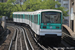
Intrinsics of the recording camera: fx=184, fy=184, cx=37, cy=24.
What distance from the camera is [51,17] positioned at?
53.3 ft

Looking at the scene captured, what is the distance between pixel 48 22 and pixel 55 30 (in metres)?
0.93

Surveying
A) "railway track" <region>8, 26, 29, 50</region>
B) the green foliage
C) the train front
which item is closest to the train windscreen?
the train front

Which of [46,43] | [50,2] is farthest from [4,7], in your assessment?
[46,43]

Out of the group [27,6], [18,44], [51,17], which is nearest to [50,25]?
[51,17]

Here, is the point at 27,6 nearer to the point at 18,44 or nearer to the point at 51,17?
the point at 18,44

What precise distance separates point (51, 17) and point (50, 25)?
0.71 meters

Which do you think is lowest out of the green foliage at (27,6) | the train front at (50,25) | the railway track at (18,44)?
the railway track at (18,44)

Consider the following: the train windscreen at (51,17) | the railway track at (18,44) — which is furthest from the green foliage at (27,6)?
the train windscreen at (51,17)

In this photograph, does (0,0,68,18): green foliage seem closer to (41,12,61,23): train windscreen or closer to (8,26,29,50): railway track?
(8,26,29,50): railway track

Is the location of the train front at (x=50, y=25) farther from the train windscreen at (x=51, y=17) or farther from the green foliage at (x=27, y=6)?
the green foliage at (x=27, y=6)

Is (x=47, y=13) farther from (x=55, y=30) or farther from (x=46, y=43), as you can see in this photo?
(x=46, y=43)

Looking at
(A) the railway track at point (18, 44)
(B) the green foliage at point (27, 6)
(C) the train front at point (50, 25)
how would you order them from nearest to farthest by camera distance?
(C) the train front at point (50, 25) → (A) the railway track at point (18, 44) → (B) the green foliage at point (27, 6)

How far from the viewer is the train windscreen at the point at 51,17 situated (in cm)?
1615

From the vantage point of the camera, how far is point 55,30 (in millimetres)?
16188
